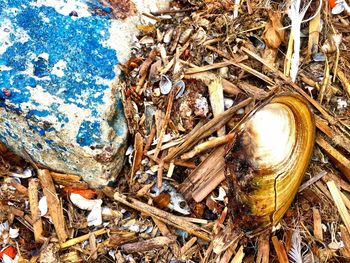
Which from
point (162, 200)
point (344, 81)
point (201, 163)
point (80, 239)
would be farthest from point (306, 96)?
point (80, 239)

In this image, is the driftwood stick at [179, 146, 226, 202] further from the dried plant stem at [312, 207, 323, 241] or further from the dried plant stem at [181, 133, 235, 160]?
the dried plant stem at [312, 207, 323, 241]

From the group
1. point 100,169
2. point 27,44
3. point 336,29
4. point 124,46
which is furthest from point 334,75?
point 27,44

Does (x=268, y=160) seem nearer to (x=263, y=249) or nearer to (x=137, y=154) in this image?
(x=263, y=249)

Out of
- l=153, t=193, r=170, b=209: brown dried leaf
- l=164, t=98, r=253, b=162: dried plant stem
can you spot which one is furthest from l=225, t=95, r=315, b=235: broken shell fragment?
l=153, t=193, r=170, b=209: brown dried leaf

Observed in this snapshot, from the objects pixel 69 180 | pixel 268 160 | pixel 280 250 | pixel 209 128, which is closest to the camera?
pixel 268 160

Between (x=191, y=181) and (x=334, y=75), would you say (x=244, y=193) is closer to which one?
(x=191, y=181)

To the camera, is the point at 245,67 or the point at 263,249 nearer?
the point at 263,249
